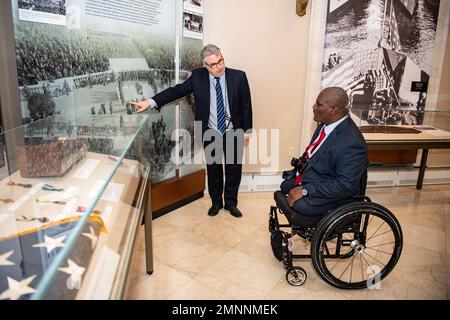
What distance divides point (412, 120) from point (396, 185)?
0.84m

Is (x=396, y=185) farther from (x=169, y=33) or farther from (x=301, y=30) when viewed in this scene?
(x=169, y=33)

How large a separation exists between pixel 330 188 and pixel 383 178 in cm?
265

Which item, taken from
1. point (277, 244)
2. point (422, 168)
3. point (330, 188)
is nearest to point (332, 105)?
point (330, 188)

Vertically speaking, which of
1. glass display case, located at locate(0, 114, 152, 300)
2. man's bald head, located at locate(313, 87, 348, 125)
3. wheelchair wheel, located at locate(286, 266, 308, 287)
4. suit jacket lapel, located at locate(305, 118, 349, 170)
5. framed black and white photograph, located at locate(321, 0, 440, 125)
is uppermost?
framed black and white photograph, located at locate(321, 0, 440, 125)

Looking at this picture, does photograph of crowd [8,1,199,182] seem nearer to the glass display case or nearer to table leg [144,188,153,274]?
the glass display case

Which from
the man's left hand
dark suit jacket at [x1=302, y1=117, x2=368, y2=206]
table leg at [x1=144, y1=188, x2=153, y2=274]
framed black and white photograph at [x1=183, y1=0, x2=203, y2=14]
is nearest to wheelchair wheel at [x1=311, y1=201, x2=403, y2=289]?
dark suit jacket at [x1=302, y1=117, x2=368, y2=206]

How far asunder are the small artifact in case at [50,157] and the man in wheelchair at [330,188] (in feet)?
4.32

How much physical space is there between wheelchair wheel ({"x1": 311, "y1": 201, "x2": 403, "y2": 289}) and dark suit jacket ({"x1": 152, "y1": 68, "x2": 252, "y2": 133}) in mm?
1429

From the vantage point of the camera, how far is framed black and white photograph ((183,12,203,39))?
128 inches

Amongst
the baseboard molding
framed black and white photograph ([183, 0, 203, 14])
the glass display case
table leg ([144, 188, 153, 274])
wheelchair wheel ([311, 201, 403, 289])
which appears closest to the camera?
the glass display case

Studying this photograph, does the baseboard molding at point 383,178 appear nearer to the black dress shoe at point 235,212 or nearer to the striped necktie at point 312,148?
the black dress shoe at point 235,212

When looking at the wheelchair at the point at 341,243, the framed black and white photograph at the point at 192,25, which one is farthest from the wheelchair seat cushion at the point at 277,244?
the framed black and white photograph at the point at 192,25

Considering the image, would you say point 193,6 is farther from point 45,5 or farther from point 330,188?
point 330,188

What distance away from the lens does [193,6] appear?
329 centimetres
